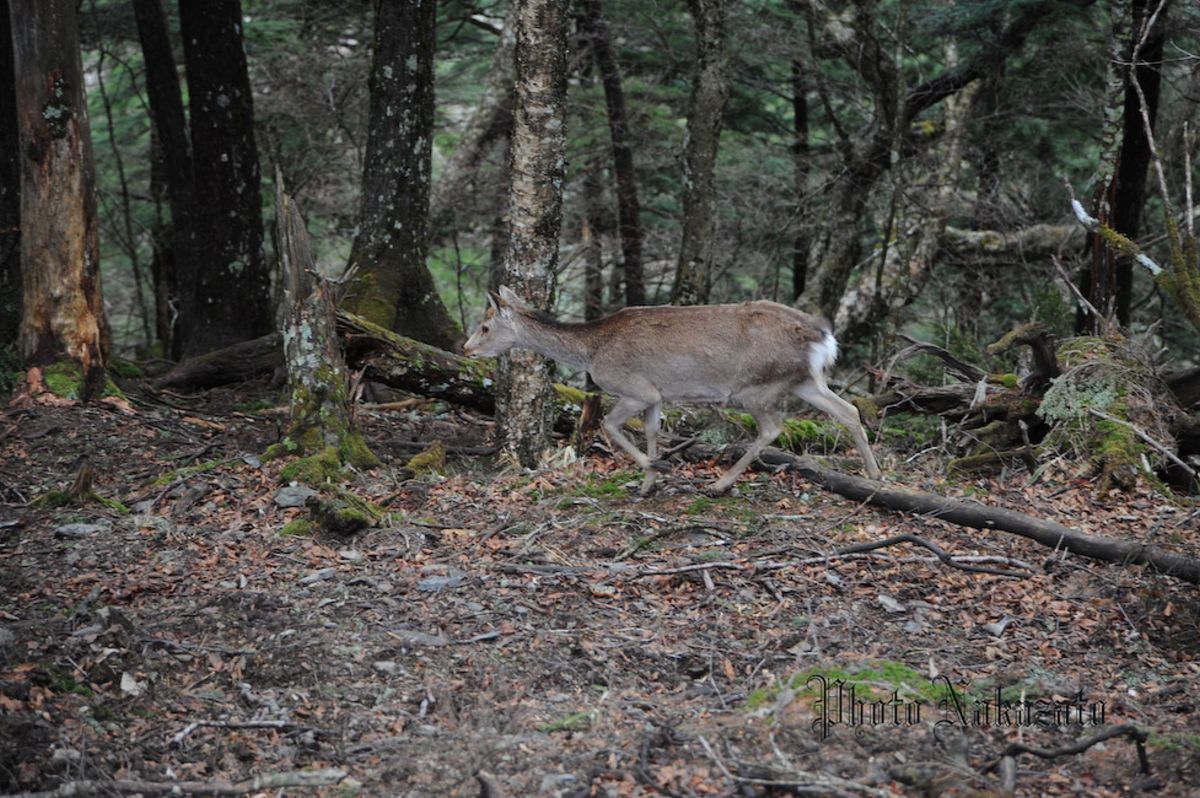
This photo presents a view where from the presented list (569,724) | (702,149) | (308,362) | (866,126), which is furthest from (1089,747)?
(866,126)

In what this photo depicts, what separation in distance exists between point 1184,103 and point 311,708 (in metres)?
17.6

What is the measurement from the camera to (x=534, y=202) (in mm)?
9703

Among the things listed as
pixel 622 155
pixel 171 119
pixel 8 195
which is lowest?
pixel 622 155

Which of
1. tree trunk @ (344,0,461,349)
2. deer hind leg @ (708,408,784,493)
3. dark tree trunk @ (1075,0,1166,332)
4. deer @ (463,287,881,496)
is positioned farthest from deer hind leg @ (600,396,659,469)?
dark tree trunk @ (1075,0,1166,332)

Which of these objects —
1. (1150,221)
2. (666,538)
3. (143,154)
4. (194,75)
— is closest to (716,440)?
(666,538)

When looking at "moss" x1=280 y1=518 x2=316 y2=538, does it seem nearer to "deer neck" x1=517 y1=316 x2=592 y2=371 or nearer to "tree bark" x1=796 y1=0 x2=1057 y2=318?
"deer neck" x1=517 y1=316 x2=592 y2=371

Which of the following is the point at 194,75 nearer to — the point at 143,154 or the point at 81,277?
the point at 81,277

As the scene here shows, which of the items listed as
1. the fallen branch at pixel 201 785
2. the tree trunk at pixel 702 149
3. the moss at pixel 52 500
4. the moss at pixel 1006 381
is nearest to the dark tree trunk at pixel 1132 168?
the tree trunk at pixel 702 149

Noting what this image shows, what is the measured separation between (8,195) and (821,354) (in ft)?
33.0

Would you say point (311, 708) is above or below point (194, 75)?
below

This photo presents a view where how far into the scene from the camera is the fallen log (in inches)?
276

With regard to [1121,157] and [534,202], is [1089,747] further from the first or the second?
[1121,157]

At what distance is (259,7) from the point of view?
2050 cm

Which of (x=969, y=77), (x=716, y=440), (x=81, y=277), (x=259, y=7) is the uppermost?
(x=259, y=7)
